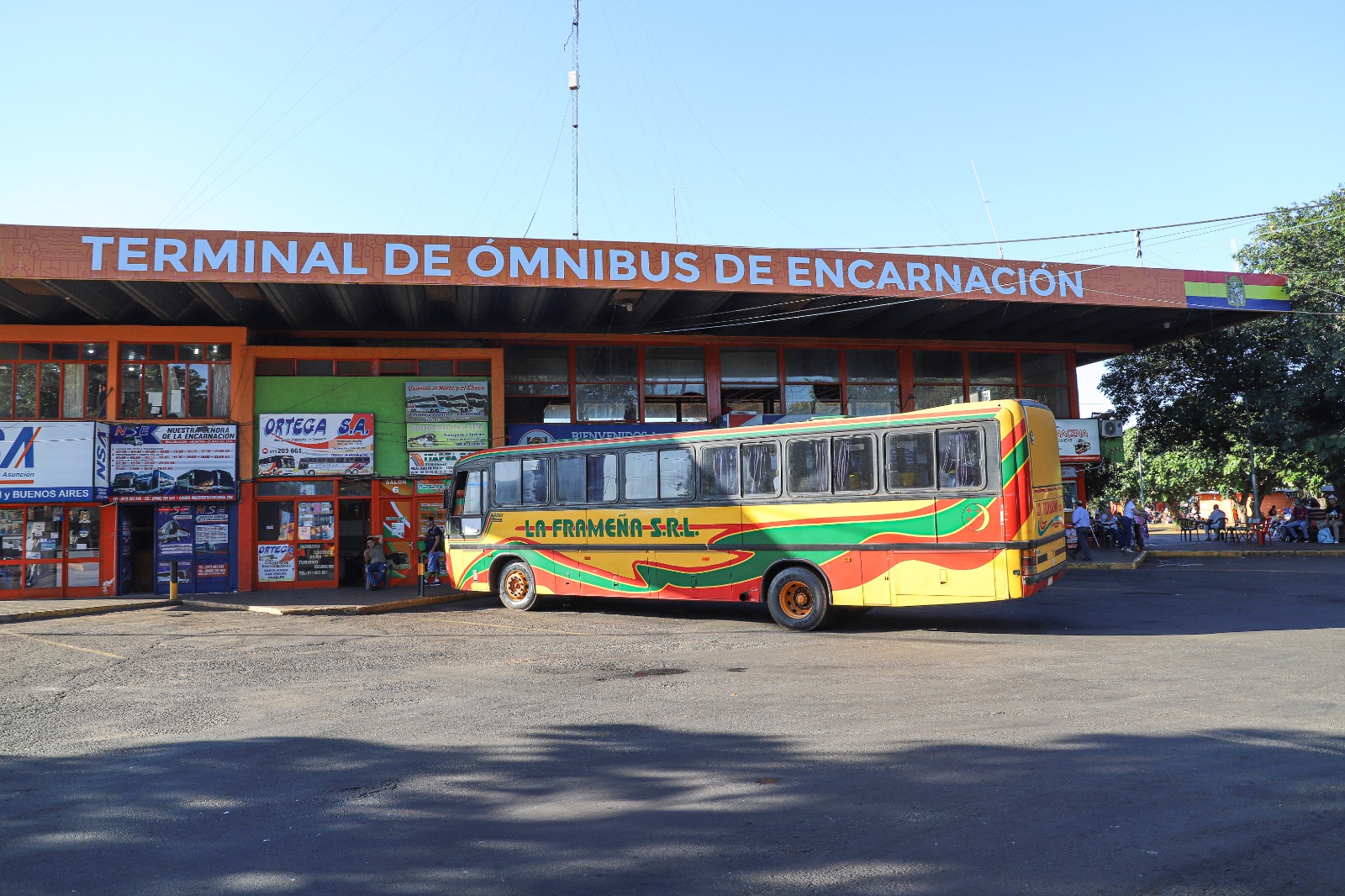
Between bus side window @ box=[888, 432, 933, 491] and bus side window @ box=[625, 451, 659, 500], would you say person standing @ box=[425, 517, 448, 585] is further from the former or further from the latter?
bus side window @ box=[888, 432, 933, 491]

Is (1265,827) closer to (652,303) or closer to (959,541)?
(959,541)

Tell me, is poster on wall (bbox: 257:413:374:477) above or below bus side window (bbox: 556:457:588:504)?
above

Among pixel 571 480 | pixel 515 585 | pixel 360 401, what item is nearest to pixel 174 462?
pixel 360 401

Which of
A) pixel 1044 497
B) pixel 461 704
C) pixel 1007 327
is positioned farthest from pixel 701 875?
pixel 1007 327

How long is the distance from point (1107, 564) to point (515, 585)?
14862mm

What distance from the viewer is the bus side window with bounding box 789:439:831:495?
13312mm

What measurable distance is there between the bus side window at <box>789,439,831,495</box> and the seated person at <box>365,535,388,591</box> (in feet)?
35.5

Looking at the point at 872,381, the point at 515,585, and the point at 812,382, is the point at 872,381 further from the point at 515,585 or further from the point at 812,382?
the point at 515,585

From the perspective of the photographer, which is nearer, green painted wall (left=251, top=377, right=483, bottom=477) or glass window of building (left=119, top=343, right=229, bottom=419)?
glass window of building (left=119, top=343, right=229, bottom=419)

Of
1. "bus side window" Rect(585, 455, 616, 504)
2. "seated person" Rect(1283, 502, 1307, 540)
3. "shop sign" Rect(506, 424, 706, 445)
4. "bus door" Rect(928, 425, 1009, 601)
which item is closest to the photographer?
"bus door" Rect(928, 425, 1009, 601)

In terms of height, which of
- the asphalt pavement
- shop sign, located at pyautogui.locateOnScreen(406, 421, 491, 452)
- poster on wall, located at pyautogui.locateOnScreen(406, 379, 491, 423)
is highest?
poster on wall, located at pyautogui.locateOnScreen(406, 379, 491, 423)

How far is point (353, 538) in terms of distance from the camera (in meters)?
21.5

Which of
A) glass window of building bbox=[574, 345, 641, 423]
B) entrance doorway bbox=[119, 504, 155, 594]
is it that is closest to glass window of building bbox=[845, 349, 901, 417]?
glass window of building bbox=[574, 345, 641, 423]

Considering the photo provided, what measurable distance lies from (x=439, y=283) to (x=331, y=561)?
288 inches
